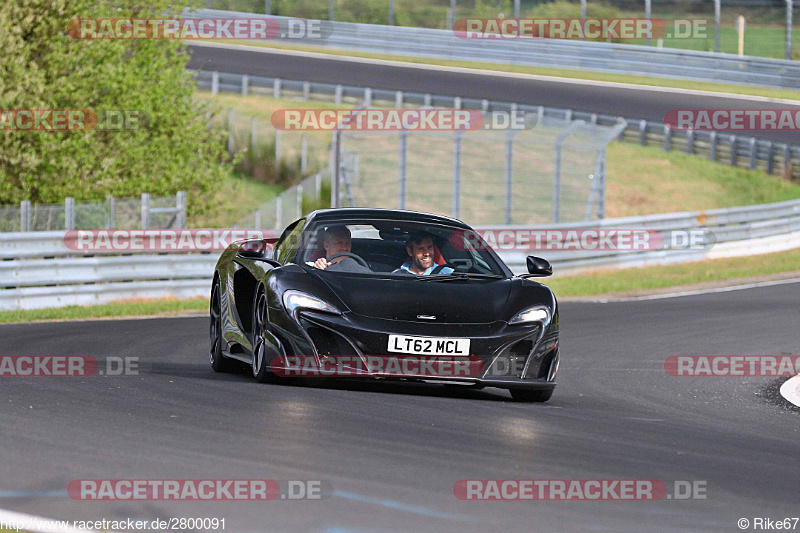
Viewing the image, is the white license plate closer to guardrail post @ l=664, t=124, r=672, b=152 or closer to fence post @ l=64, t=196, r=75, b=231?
fence post @ l=64, t=196, r=75, b=231

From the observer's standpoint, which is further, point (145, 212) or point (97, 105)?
point (97, 105)

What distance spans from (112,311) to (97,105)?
10.5m

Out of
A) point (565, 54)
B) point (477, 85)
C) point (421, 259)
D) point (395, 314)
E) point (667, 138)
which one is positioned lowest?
point (667, 138)

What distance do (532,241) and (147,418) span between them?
15946mm

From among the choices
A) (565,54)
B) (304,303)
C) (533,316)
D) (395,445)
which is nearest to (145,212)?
(304,303)

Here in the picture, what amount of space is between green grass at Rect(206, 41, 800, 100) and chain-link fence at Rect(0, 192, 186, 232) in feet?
73.9

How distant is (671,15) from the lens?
1578 inches

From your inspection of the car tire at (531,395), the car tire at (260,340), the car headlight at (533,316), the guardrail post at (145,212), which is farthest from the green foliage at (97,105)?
the car headlight at (533,316)

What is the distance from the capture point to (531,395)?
367 inches

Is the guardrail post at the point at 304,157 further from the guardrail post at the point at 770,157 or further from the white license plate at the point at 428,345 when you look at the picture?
the white license plate at the point at 428,345

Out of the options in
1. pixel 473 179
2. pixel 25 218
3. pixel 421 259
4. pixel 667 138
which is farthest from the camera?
pixel 667 138

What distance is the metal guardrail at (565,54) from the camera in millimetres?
38750

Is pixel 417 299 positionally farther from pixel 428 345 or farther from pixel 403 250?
pixel 403 250

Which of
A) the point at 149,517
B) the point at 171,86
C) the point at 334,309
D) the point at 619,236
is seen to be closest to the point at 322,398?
the point at 334,309
